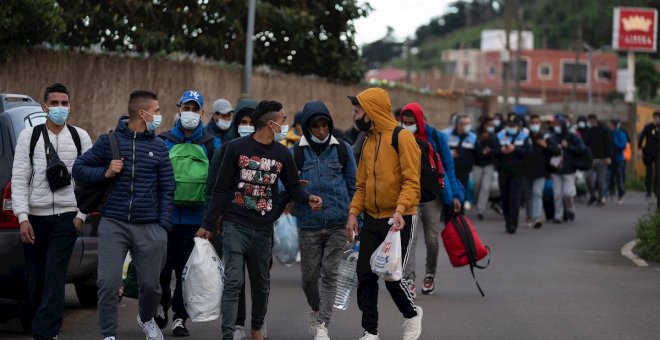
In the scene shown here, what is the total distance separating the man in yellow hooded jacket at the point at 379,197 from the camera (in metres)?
10.0

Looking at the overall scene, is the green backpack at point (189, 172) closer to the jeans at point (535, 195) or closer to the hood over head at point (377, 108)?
the hood over head at point (377, 108)

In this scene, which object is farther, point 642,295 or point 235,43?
point 235,43

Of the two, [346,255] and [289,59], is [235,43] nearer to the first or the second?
[289,59]

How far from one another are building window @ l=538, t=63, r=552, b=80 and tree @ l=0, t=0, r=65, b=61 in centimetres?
10956

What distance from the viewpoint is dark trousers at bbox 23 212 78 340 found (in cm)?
950

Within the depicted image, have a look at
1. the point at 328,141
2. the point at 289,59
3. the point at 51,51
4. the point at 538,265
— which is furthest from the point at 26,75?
the point at 289,59

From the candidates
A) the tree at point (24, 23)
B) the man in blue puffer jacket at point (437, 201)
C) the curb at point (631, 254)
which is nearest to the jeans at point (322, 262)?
the man in blue puffer jacket at point (437, 201)

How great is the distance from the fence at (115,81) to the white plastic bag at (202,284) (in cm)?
727

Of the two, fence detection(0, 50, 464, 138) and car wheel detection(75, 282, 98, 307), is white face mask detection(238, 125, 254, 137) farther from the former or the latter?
fence detection(0, 50, 464, 138)

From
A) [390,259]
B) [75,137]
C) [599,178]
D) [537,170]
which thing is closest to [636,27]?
[599,178]

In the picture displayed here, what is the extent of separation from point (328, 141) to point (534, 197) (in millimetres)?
13410

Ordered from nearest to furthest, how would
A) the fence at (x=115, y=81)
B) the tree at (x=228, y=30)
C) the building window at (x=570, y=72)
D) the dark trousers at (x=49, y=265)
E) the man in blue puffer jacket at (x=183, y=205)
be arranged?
1. the dark trousers at (x=49, y=265)
2. the man in blue puffer jacket at (x=183, y=205)
3. the fence at (x=115, y=81)
4. the tree at (x=228, y=30)
5. the building window at (x=570, y=72)

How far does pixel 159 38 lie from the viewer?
942 inches

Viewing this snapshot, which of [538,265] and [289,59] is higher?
[289,59]
